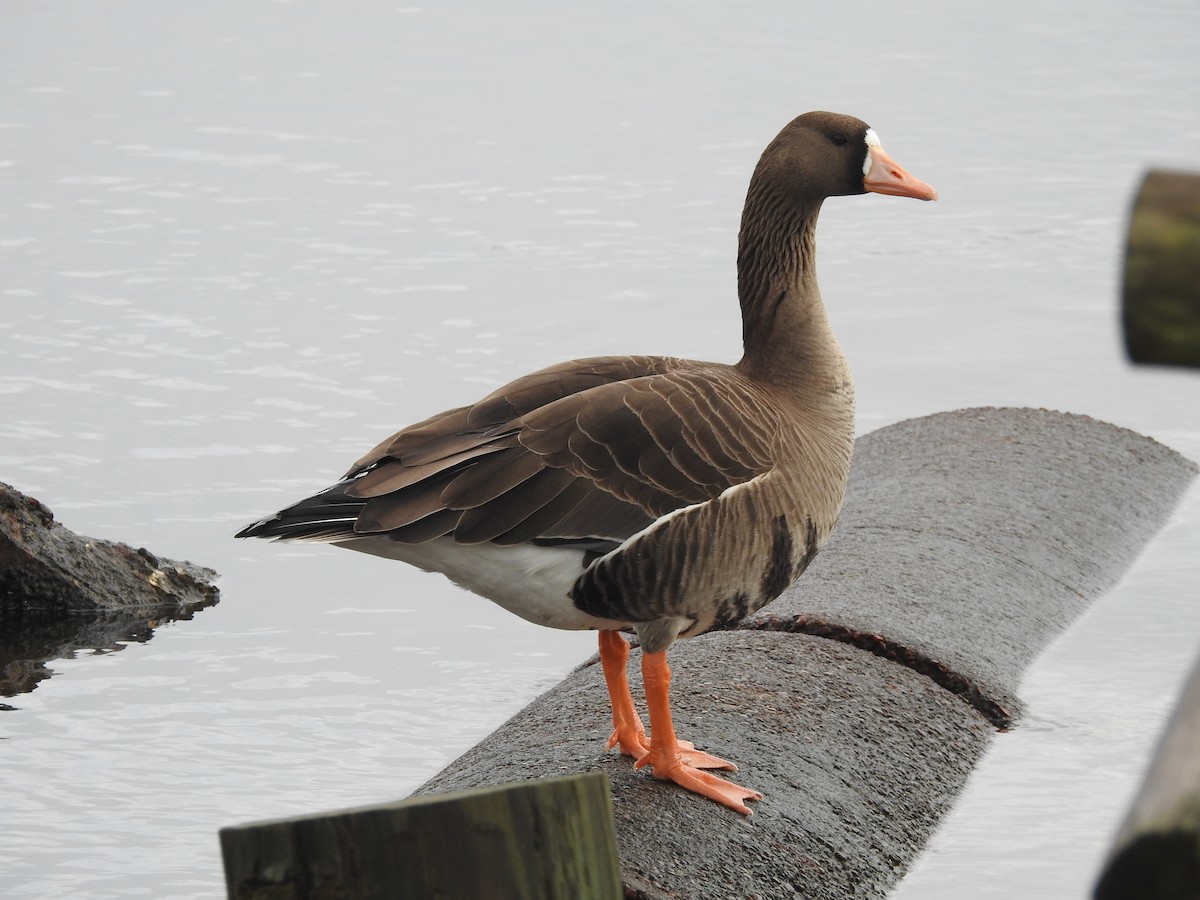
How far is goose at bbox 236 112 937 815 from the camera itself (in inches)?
191

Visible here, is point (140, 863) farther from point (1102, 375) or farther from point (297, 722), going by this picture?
point (1102, 375)

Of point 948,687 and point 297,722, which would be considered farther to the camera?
point 297,722

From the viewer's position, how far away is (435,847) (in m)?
2.80

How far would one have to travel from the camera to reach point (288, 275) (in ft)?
45.6

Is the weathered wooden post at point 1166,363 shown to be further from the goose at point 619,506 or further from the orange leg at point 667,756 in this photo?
the orange leg at point 667,756

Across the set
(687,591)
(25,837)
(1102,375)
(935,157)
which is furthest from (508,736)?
(935,157)

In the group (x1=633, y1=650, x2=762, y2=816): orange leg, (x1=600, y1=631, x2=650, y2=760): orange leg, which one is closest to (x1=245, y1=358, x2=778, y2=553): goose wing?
(x1=633, y1=650, x2=762, y2=816): orange leg

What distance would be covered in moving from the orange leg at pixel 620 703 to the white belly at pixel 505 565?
398 millimetres

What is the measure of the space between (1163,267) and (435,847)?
1.55 metres

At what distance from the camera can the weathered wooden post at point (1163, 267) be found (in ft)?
6.21

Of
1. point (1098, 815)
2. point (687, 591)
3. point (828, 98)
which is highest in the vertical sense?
point (828, 98)

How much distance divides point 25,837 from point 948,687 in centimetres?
363

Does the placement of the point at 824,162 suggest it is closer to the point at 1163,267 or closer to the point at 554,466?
the point at 554,466

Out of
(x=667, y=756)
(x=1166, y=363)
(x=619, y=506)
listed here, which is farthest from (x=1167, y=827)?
(x=667, y=756)
